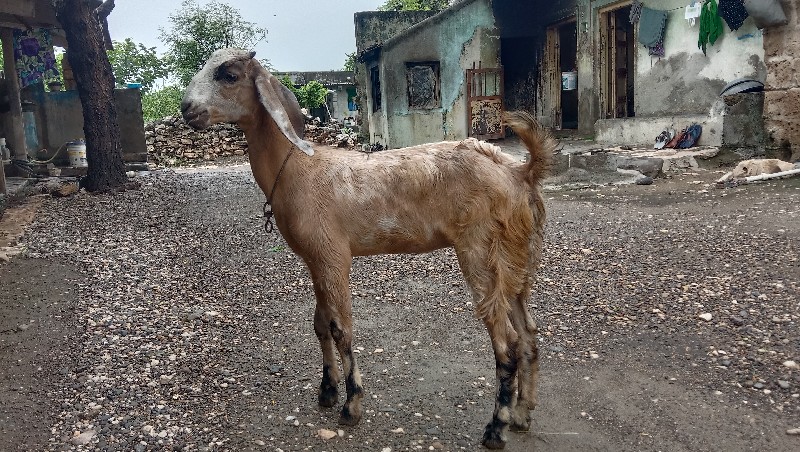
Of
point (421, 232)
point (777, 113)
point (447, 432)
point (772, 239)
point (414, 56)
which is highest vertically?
point (414, 56)

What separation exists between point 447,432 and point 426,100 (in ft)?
52.7

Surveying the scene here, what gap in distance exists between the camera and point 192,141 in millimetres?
20625

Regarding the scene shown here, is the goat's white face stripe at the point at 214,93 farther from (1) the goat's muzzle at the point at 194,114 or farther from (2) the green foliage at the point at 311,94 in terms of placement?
(2) the green foliage at the point at 311,94

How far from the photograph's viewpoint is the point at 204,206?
982cm

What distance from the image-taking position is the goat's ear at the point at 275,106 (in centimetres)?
295

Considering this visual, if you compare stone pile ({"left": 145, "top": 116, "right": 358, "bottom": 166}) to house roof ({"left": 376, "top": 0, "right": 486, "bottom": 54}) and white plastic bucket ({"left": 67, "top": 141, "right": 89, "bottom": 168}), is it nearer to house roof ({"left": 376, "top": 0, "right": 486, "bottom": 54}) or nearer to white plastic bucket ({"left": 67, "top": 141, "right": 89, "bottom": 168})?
house roof ({"left": 376, "top": 0, "right": 486, "bottom": 54})

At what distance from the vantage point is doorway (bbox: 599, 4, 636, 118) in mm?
14117

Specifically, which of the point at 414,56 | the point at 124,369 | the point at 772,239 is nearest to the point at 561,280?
the point at 772,239

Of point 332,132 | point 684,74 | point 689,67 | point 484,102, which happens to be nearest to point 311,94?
point 332,132

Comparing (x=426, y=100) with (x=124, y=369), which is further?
(x=426, y=100)

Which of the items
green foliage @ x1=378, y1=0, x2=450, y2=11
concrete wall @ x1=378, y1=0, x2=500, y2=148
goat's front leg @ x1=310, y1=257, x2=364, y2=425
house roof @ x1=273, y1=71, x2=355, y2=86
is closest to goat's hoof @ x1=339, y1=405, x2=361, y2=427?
goat's front leg @ x1=310, y1=257, x2=364, y2=425

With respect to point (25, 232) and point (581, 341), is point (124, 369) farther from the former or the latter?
point (25, 232)

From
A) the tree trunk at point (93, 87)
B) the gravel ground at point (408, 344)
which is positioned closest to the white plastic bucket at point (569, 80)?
the gravel ground at point (408, 344)

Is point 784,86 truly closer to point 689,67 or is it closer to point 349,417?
point 689,67
